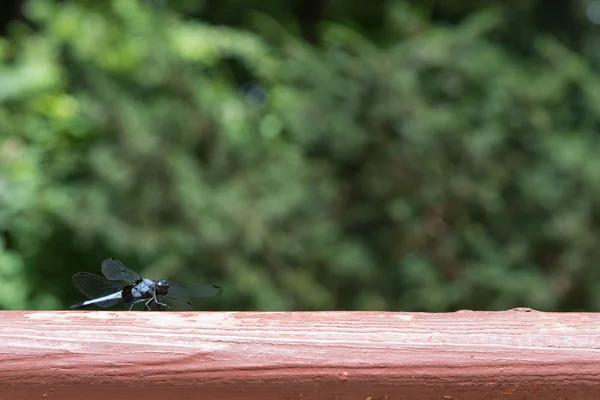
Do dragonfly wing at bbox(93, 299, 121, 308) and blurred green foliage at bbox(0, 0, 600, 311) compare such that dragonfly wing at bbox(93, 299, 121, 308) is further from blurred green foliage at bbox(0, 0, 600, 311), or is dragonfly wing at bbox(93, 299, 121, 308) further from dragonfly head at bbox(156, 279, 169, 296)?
blurred green foliage at bbox(0, 0, 600, 311)

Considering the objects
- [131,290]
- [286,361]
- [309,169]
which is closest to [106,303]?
[131,290]

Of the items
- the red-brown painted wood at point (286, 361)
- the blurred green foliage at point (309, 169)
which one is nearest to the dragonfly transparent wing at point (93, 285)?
the red-brown painted wood at point (286, 361)

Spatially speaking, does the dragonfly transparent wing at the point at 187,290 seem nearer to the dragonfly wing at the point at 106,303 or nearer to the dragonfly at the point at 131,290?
the dragonfly at the point at 131,290

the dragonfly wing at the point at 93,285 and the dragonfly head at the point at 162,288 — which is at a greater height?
the dragonfly wing at the point at 93,285

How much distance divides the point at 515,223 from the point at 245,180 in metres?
1.36

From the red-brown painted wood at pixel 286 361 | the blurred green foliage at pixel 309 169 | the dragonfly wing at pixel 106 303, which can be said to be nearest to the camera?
the red-brown painted wood at pixel 286 361

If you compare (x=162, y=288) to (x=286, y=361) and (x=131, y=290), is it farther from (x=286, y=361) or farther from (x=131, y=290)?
(x=286, y=361)

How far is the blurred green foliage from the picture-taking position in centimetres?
384

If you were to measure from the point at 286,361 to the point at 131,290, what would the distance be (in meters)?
0.70

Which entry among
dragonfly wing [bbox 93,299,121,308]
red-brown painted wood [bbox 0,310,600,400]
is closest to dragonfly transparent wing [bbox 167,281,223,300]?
dragonfly wing [bbox 93,299,121,308]

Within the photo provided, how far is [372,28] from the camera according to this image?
17.6 ft

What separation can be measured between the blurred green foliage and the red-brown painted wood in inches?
115

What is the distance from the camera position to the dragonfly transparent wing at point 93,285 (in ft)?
4.89

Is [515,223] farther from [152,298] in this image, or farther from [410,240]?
[152,298]
